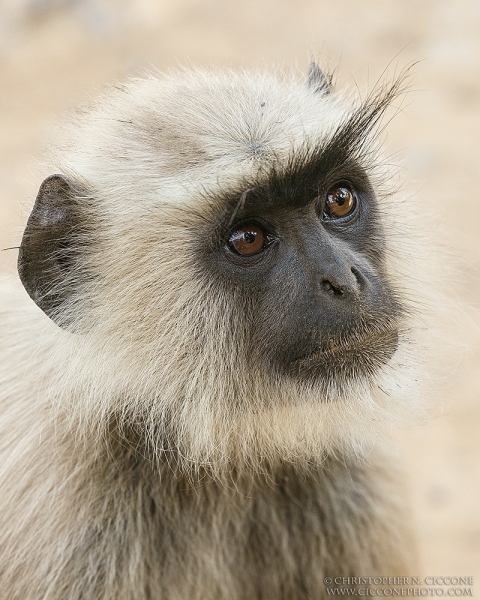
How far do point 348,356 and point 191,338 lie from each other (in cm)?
51

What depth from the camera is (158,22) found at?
1070 centimetres

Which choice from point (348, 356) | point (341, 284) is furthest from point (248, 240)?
point (348, 356)

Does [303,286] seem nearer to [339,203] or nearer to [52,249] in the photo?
[339,203]

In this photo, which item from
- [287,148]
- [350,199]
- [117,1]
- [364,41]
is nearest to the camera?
[287,148]

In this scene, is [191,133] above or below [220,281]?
above

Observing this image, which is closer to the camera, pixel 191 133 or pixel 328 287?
pixel 328 287

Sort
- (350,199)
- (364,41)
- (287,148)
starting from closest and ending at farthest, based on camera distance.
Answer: (287,148), (350,199), (364,41)

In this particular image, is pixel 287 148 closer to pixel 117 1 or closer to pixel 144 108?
pixel 144 108

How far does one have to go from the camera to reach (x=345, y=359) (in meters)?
2.65

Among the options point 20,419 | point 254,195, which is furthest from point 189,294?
point 20,419

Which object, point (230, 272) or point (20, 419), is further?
point (20, 419)

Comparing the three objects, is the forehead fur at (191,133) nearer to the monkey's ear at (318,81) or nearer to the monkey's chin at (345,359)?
the monkey's ear at (318,81)

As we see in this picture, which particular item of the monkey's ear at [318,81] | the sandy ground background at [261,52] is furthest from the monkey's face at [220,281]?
the sandy ground background at [261,52]

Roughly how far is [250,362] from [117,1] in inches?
360
